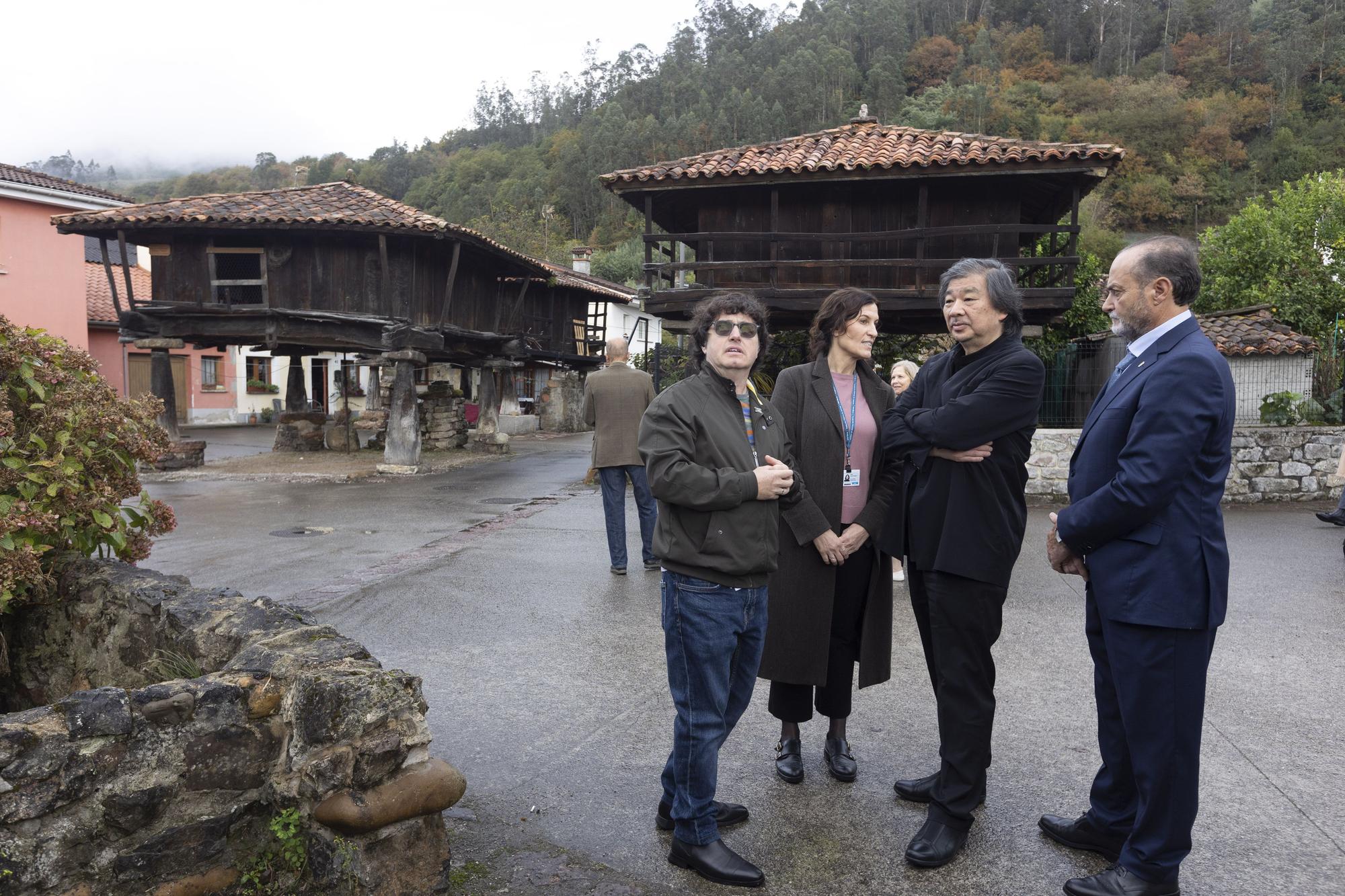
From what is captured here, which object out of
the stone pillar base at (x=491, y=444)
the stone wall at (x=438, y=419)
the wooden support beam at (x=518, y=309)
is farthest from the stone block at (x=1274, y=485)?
the wooden support beam at (x=518, y=309)

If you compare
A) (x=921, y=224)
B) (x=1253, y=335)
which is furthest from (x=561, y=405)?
(x=1253, y=335)

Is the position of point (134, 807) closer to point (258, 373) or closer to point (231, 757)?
point (231, 757)

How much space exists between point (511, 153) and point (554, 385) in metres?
55.0

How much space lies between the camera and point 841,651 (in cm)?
353

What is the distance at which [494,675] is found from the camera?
15.9 ft

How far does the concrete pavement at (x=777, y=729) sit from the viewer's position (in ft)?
9.55

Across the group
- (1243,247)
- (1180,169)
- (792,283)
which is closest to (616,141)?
(1180,169)

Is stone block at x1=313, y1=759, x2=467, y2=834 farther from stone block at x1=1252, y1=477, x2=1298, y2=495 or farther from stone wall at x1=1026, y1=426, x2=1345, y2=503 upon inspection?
stone block at x1=1252, y1=477, x2=1298, y2=495

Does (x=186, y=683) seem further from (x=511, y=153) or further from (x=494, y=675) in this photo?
(x=511, y=153)

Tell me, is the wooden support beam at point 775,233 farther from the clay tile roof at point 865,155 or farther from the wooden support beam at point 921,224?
the wooden support beam at point 921,224

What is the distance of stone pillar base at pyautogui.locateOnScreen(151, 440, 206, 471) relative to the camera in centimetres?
1672

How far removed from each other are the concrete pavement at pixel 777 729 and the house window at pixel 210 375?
89.8 feet

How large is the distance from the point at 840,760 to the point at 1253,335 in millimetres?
→ 15983

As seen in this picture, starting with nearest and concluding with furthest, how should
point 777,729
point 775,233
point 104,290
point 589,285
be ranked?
point 777,729 < point 775,233 < point 104,290 < point 589,285
